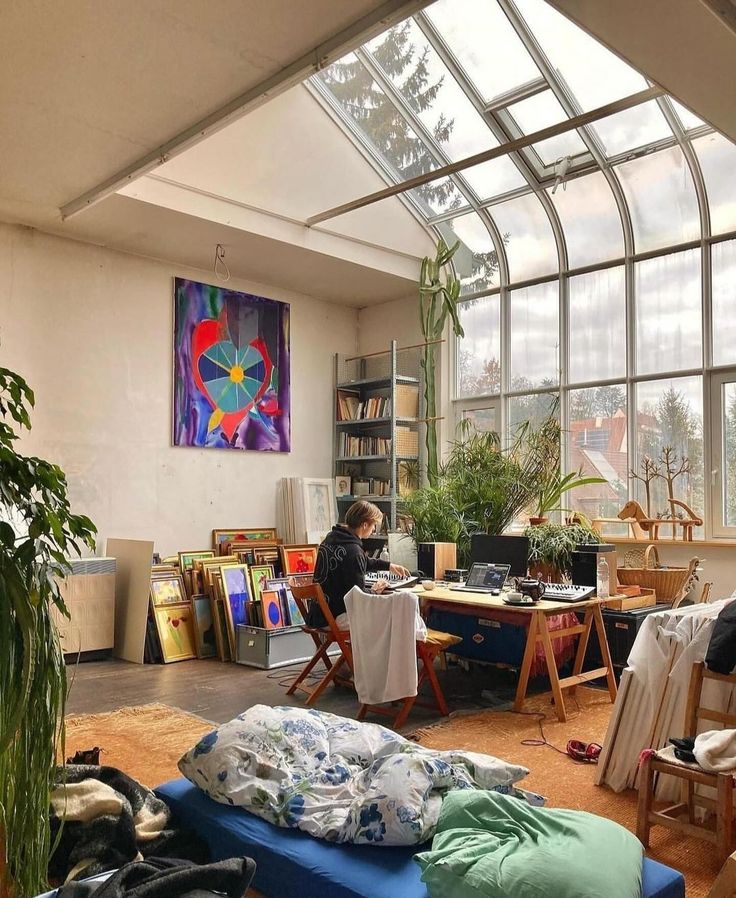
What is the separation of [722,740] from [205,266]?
6863 mm

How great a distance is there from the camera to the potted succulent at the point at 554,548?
634 cm

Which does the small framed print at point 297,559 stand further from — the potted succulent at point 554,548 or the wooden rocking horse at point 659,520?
the wooden rocking horse at point 659,520

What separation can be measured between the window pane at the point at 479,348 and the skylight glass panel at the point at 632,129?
6.72 ft

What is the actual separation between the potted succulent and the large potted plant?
5.04 meters

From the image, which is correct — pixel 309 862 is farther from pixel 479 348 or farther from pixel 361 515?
pixel 479 348

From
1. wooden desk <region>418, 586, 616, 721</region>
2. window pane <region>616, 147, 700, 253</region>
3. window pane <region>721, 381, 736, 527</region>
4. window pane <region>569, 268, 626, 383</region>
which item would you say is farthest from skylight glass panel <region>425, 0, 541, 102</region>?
wooden desk <region>418, 586, 616, 721</region>

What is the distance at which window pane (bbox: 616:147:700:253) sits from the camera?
7410 mm

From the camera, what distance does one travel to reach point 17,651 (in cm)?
165

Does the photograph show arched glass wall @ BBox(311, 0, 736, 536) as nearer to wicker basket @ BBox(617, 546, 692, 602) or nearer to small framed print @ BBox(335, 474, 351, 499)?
wicker basket @ BBox(617, 546, 692, 602)

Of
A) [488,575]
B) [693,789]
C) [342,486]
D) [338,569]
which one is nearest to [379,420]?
[342,486]

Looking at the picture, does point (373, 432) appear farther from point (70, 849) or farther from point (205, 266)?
point (70, 849)

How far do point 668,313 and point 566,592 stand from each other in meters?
3.41

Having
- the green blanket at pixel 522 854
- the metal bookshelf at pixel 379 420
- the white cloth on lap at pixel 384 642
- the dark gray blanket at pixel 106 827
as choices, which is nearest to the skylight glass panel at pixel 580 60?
the metal bookshelf at pixel 379 420

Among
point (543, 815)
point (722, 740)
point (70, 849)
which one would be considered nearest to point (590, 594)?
point (722, 740)
